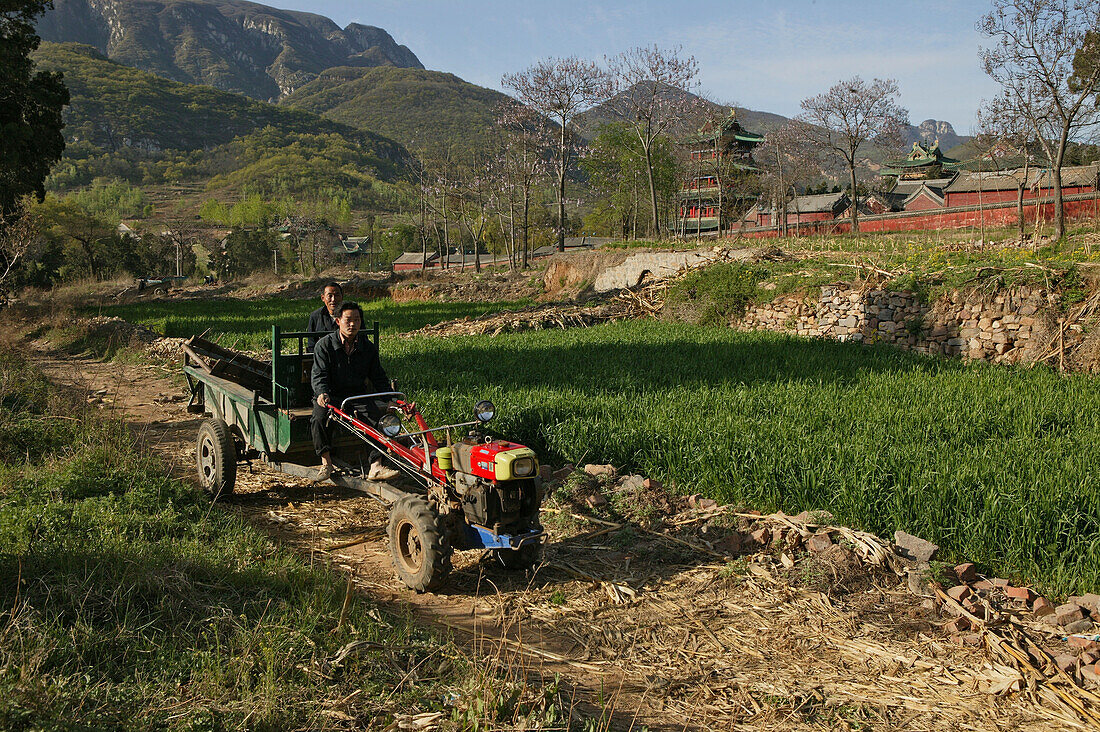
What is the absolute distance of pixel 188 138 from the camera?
395 feet

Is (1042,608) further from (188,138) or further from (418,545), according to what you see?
A: (188,138)

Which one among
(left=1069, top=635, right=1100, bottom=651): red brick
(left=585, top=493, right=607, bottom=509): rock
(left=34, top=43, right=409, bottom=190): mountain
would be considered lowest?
(left=1069, top=635, right=1100, bottom=651): red brick

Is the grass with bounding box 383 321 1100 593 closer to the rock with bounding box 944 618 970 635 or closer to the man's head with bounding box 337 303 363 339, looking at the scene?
the rock with bounding box 944 618 970 635

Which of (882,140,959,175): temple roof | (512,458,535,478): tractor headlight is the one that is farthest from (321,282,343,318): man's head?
(882,140,959,175): temple roof

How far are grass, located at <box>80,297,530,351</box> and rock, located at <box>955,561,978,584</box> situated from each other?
13.9 meters

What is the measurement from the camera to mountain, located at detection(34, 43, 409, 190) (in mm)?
104750

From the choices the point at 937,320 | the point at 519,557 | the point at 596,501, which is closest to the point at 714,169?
the point at 937,320

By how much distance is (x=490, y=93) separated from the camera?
627 feet

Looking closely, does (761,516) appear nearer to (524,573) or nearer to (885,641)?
(885,641)

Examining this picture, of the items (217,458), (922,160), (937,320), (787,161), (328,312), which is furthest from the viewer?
(922,160)

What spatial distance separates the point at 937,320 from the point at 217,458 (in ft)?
41.5

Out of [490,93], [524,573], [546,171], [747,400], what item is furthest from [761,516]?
[490,93]

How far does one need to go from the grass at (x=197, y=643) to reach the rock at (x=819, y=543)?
2.44m

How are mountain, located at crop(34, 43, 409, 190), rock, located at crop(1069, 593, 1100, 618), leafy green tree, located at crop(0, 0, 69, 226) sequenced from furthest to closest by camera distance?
mountain, located at crop(34, 43, 409, 190)
leafy green tree, located at crop(0, 0, 69, 226)
rock, located at crop(1069, 593, 1100, 618)
